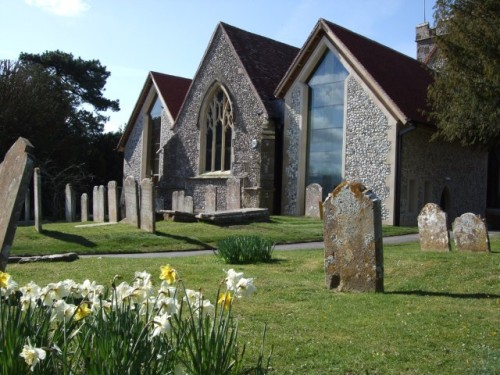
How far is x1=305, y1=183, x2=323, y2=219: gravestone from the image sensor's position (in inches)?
853

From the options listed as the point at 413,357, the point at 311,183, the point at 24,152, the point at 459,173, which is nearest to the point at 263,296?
the point at 413,357

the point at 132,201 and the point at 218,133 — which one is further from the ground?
the point at 218,133

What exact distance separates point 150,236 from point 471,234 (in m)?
8.48

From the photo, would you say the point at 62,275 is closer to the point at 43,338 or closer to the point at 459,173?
the point at 43,338

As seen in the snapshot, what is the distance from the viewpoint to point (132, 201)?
1788 cm

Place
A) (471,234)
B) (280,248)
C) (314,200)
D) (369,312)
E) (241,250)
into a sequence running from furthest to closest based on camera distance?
(314,200) < (280,248) < (471,234) < (241,250) < (369,312)

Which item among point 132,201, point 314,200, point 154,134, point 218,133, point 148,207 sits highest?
point 154,134

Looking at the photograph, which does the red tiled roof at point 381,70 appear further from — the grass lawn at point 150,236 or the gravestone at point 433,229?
the gravestone at point 433,229

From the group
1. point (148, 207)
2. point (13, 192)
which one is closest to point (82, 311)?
point (13, 192)

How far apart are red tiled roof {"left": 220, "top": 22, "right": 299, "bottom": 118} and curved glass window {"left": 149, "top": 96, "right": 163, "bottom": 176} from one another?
7.78 meters

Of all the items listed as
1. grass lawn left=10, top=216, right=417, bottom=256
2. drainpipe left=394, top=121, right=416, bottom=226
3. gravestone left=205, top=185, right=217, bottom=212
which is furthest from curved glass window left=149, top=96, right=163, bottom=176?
drainpipe left=394, top=121, right=416, bottom=226

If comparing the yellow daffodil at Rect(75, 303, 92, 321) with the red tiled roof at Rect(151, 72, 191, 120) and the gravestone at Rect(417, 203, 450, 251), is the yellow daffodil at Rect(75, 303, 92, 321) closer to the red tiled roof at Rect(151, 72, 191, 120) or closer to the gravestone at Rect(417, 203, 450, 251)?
the gravestone at Rect(417, 203, 450, 251)

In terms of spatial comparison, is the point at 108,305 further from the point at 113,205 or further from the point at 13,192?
the point at 113,205

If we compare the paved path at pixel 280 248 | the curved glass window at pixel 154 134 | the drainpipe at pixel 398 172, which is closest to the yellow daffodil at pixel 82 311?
the paved path at pixel 280 248
